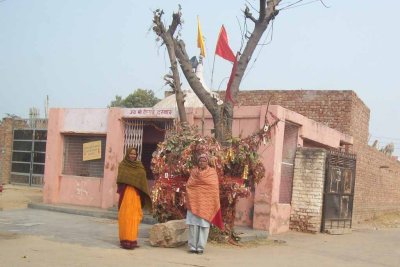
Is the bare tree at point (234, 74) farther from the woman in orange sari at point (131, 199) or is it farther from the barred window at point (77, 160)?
the barred window at point (77, 160)

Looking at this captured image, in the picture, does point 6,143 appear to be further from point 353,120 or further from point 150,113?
point 353,120

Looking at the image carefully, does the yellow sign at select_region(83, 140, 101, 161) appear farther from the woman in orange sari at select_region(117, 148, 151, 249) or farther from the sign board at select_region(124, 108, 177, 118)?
the woman in orange sari at select_region(117, 148, 151, 249)

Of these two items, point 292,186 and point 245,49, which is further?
point 292,186

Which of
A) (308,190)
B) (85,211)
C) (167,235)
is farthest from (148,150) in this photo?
(167,235)

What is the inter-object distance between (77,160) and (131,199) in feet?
21.6

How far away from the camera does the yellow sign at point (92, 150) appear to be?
13719 mm

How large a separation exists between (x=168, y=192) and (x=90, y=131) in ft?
17.3

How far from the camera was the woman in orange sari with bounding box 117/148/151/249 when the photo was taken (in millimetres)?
7840

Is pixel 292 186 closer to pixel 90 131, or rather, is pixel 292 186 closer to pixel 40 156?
pixel 90 131

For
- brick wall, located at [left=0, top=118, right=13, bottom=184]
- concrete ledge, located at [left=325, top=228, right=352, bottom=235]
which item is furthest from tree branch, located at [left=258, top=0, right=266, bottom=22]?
brick wall, located at [left=0, top=118, right=13, bottom=184]

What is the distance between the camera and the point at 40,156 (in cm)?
2039

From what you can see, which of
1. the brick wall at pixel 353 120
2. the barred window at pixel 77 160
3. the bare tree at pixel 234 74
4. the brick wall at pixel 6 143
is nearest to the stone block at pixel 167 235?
the bare tree at pixel 234 74

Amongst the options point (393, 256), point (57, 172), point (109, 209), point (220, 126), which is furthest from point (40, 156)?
point (393, 256)

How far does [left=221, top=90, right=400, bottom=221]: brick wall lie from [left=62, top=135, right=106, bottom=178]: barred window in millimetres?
5149
